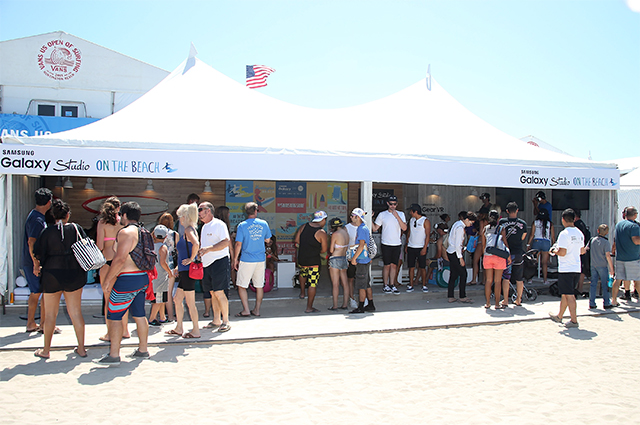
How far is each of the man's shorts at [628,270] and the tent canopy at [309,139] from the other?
1.65 m

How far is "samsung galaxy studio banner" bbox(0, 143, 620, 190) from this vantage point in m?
5.68

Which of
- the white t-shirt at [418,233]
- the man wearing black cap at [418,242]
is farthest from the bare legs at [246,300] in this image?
the white t-shirt at [418,233]

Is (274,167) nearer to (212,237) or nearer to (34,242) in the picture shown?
(212,237)

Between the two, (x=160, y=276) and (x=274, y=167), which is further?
(x=274, y=167)

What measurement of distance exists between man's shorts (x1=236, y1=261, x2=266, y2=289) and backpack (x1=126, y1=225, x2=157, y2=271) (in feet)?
5.46

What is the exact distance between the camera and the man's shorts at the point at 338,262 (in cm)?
598

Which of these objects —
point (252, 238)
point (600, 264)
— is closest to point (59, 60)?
point (252, 238)

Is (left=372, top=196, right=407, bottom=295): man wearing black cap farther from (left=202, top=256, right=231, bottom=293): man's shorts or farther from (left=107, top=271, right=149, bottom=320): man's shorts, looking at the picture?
(left=107, top=271, right=149, bottom=320): man's shorts

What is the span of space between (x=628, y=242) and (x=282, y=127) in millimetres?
5648

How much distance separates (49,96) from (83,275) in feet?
45.2

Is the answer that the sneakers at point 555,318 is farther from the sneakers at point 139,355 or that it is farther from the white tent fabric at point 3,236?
the white tent fabric at point 3,236

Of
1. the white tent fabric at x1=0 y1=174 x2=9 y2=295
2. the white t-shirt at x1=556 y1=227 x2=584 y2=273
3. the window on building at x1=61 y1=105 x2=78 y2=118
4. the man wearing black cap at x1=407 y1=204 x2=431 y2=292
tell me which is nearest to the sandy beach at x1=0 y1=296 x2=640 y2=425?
the white t-shirt at x1=556 y1=227 x2=584 y2=273

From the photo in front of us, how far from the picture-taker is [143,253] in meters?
3.94

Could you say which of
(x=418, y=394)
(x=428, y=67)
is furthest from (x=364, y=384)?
(x=428, y=67)
